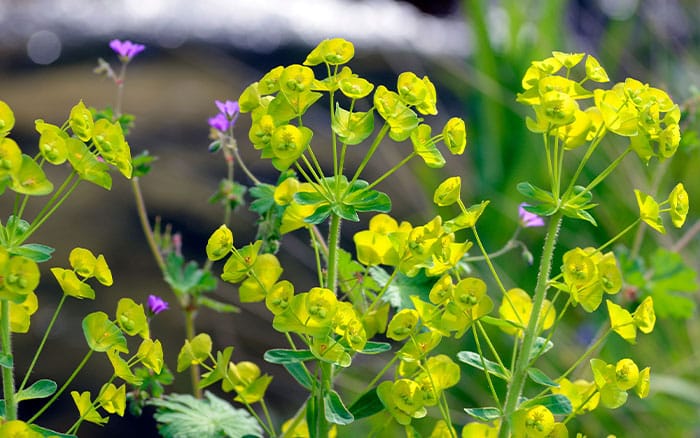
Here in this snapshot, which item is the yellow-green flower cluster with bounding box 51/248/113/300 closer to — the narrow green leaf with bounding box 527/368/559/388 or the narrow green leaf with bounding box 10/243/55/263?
the narrow green leaf with bounding box 10/243/55/263

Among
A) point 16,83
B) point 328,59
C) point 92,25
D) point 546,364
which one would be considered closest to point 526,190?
point 328,59

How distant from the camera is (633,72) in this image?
2537 mm

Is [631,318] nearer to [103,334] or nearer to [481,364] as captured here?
[481,364]

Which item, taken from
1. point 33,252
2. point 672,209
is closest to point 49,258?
point 33,252

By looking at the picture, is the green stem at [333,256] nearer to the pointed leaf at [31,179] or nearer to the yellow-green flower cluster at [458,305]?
the yellow-green flower cluster at [458,305]

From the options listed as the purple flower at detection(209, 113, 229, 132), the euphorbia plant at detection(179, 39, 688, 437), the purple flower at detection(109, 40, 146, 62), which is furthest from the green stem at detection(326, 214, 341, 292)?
the purple flower at detection(109, 40, 146, 62)

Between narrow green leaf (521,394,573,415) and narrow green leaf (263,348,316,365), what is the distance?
0.14 m

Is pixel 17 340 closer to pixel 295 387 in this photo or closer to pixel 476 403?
pixel 295 387

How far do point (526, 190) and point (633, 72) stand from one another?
206cm

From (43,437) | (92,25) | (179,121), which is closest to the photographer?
(43,437)

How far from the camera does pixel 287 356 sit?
0.62 m

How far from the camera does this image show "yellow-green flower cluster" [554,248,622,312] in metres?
0.59

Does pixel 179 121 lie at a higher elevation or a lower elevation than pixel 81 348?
higher

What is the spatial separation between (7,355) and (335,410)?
0.20 m
